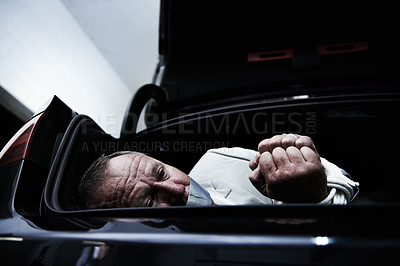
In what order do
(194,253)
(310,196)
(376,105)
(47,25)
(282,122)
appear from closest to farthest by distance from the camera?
(194,253) → (310,196) → (376,105) → (282,122) → (47,25)

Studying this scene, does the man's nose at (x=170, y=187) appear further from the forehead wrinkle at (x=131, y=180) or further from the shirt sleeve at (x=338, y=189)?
the shirt sleeve at (x=338, y=189)

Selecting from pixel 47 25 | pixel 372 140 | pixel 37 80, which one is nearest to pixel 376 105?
pixel 372 140

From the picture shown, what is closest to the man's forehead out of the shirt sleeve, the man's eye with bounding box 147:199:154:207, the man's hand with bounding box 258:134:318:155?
the man's eye with bounding box 147:199:154:207

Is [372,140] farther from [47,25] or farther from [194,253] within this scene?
[47,25]

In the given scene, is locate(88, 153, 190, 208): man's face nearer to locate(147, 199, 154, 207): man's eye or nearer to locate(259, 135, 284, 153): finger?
locate(147, 199, 154, 207): man's eye

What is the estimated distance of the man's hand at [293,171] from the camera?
1.74 ft

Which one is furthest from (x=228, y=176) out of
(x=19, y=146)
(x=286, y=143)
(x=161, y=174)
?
(x=19, y=146)

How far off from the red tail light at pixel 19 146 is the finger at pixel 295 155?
1.78 feet

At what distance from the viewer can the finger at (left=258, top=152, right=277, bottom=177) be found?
0.57 m

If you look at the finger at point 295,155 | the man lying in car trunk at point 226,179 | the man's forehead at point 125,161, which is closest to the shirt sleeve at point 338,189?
the man lying in car trunk at point 226,179

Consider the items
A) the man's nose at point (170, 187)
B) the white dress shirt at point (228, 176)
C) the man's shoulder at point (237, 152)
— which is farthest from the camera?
the man's shoulder at point (237, 152)

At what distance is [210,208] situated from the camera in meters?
0.34

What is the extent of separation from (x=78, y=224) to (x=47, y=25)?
139 cm

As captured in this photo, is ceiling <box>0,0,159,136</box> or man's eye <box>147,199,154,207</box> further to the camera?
ceiling <box>0,0,159,136</box>
